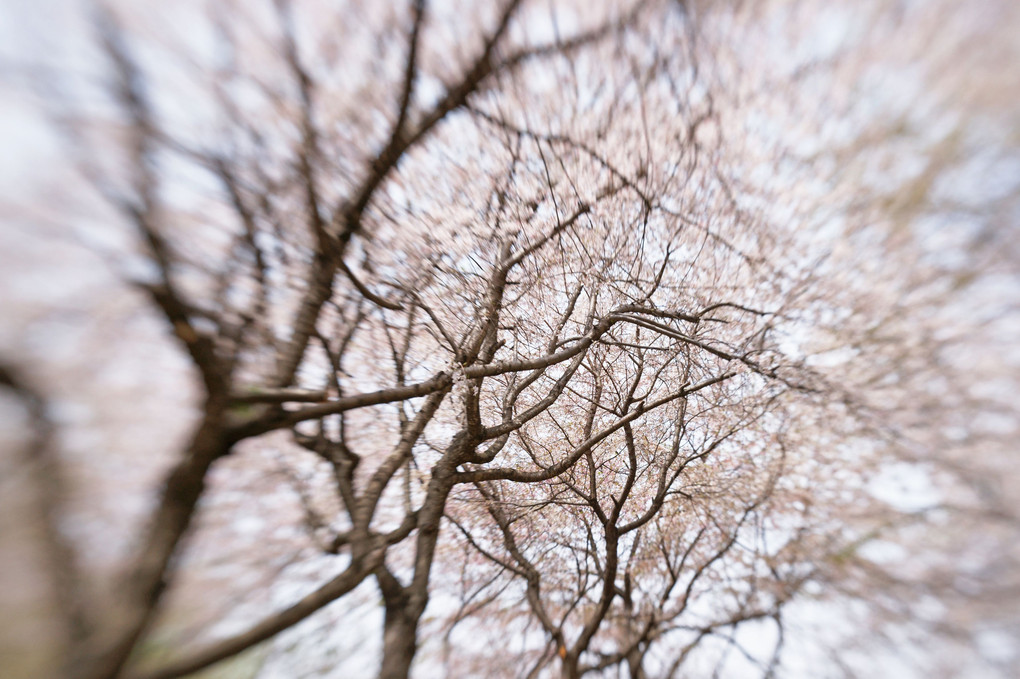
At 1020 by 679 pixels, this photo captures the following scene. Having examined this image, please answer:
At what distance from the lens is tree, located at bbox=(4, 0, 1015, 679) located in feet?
6.20

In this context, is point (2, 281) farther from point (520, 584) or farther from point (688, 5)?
point (520, 584)

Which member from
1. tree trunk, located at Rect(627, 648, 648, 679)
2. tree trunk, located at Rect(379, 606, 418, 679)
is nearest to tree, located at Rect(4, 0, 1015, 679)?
tree trunk, located at Rect(379, 606, 418, 679)

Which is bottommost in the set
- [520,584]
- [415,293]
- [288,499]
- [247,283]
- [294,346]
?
[520,584]

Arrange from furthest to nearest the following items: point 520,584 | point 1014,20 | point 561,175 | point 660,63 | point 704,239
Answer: point 520,584 < point 704,239 < point 561,175 < point 660,63 < point 1014,20

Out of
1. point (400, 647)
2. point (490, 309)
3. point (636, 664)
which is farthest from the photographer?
point (636, 664)

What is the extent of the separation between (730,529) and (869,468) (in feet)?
6.85

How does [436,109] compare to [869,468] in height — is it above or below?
above

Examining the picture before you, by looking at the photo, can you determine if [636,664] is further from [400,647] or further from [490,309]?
[490,309]

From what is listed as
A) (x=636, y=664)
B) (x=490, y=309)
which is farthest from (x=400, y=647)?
(x=636, y=664)

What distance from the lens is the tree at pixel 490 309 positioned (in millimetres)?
1891

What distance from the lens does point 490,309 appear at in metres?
3.43

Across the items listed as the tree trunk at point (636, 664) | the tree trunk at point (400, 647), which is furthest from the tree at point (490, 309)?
the tree trunk at point (636, 664)

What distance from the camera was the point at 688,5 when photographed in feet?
7.78

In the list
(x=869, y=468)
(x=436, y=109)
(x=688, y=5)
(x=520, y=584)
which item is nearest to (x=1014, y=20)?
(x=688, y=5)
